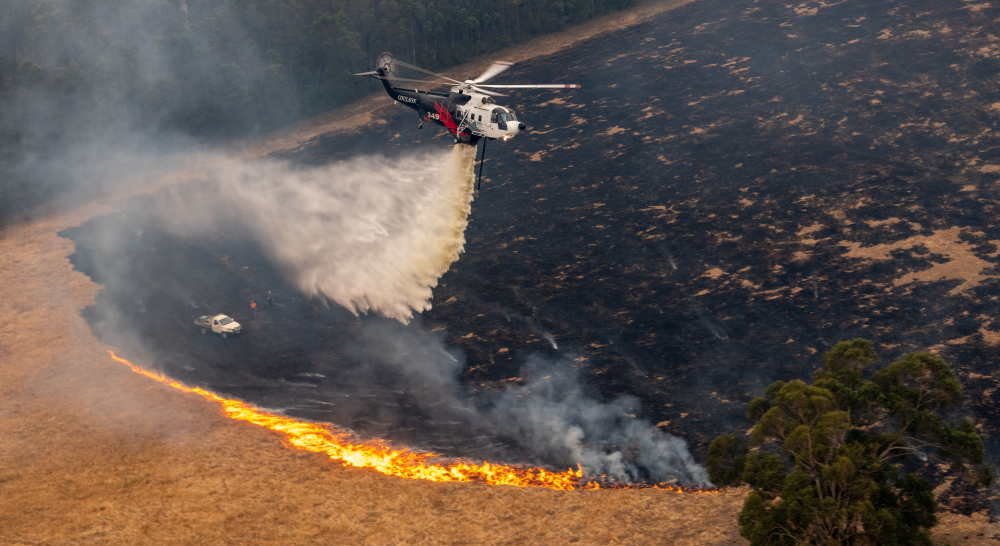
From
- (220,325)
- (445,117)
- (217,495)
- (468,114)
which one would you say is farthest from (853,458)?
(220,325)

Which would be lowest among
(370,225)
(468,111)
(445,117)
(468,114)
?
(370,225)

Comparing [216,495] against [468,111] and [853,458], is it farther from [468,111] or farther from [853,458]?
[853,458]

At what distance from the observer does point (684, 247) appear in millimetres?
72125

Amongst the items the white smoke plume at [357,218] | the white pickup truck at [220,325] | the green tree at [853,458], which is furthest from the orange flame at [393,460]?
the white smoke plume at [357,218]

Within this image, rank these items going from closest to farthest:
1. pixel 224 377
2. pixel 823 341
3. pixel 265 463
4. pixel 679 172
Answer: pixel 265 463 < pixel 823 341 < pixel 224 377 < pixel 679 172

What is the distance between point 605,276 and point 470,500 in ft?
93.6

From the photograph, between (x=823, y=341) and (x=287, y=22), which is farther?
(x=287, y=22)

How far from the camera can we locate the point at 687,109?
92.8 metres

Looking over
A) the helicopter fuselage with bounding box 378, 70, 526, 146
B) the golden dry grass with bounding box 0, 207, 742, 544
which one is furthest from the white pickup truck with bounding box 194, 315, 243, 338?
the helicopter fuselage with bounding box 378, 70, 526, 146

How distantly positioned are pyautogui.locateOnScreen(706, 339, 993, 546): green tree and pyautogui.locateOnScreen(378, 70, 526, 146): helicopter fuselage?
94.9 ft

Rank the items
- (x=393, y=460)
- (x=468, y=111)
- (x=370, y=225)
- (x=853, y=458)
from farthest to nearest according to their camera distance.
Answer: (x=370, y=225) → (x=468, y=111) → (x=393, y=460) → (x=853, y=458)

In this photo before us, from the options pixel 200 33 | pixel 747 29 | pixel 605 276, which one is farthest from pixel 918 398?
pixel 200 33

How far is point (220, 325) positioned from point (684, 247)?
134ft

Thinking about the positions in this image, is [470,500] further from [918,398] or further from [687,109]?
[687,109]
